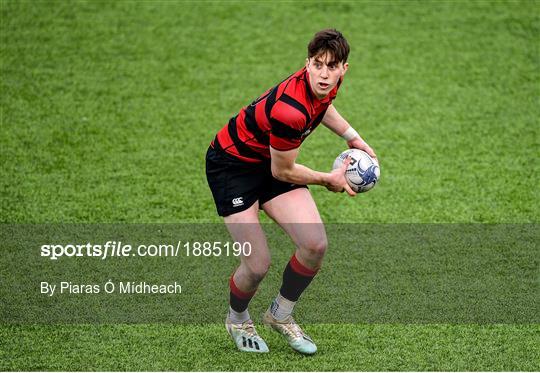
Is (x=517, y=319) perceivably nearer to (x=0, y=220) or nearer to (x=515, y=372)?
(x=515, y=372)

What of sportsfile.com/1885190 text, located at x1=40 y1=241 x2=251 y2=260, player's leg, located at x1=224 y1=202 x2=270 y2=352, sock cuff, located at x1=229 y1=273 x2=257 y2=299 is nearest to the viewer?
player's leg, located at x1=224 y1=202 x2=270 y2=352

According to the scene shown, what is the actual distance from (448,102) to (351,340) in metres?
4.18

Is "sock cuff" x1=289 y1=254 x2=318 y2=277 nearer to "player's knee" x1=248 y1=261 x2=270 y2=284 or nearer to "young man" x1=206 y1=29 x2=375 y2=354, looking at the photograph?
"young man" x1=206 y1=29 x2=375 y2=354

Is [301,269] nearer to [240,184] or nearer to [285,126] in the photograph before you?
[240,184]

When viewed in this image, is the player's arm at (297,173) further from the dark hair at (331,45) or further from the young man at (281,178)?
the dark hair at (331,45)

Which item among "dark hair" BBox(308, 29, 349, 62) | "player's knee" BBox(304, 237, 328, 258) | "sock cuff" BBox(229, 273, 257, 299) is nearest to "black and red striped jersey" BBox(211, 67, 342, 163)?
"dark hair" BBox(308, 29, 349, 62)

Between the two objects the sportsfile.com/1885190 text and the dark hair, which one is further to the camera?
the sportsfile.com/1885190 text

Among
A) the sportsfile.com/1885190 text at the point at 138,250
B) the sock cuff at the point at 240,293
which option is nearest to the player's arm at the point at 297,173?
the sock cuff at the point at 240,293

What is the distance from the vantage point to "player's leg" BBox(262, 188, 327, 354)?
5.15 metres

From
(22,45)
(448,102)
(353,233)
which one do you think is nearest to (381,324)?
(353,233)

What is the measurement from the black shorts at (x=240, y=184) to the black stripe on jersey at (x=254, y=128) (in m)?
0.18

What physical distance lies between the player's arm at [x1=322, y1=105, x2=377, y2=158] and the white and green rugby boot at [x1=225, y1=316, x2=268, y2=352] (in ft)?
4.16

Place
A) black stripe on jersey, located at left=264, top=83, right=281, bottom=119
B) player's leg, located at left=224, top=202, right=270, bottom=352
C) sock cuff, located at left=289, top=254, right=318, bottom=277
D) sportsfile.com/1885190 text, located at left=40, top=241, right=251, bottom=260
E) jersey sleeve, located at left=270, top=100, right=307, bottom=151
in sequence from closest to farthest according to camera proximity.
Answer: jersey sleeve, located at left=270, top=100, right=307, bottom=151
black stripe on jersey, located at left=264, top=83, right=281, bottom=119
player's leg, located at left=224, top=202, right=270, bottom=352
sock cuff, located at left=289, top=254, right=318, bottom=277
sportsfile.com/1885190 text, located at left=40, top=241, right=251, bottom=260

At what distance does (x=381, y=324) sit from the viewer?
228 inches
